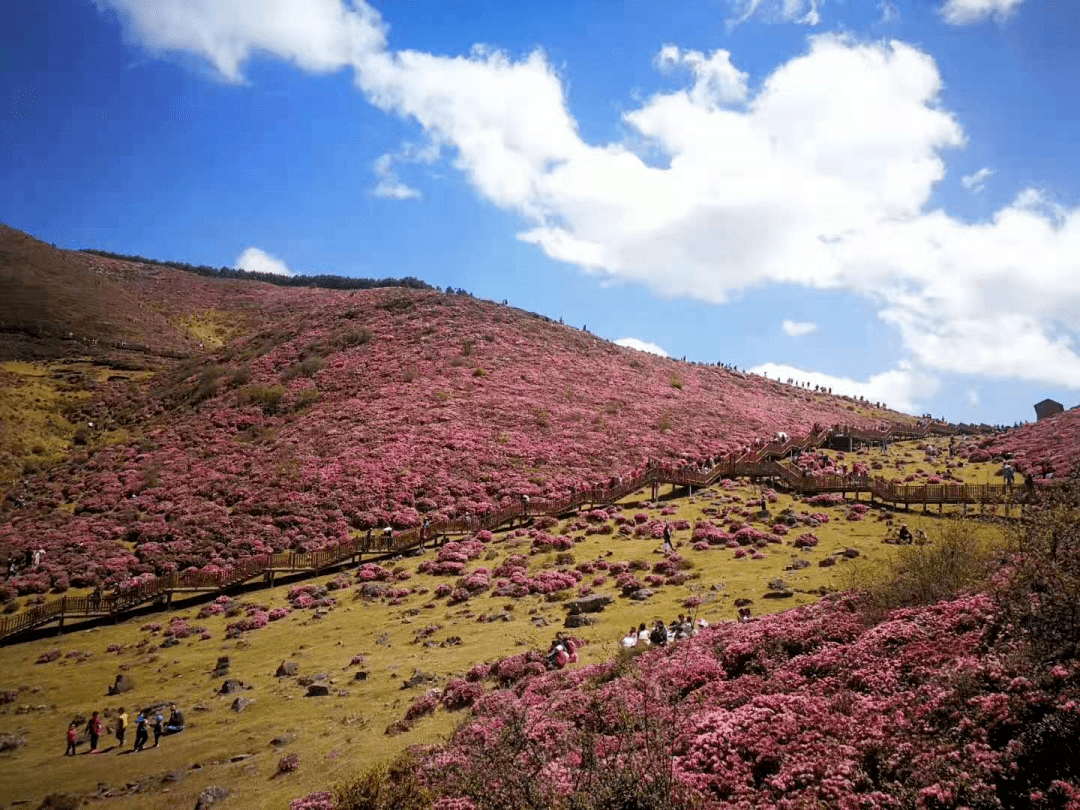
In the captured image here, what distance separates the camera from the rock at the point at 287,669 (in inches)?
999

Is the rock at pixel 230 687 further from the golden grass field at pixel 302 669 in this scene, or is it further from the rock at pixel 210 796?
the rock at pixel 210 796

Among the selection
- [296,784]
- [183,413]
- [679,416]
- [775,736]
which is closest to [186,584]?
[296,784]

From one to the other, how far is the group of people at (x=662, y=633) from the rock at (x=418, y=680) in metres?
7.22

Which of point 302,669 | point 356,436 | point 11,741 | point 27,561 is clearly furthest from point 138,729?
point 356,436

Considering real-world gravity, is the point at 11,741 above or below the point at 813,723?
below

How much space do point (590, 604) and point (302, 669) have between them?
491 inches

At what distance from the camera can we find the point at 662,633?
21391 mm

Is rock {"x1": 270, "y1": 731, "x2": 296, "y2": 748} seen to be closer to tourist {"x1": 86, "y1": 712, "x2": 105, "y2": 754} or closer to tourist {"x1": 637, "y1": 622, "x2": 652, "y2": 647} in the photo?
tourist {"x1": 86, "y1": 712, "x2": 105, "y2": 754}

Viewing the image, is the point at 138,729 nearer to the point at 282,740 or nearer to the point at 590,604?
the point at 282,740

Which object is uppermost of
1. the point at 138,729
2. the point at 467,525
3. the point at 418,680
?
the point at 467,525

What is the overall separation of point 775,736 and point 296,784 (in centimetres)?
1290

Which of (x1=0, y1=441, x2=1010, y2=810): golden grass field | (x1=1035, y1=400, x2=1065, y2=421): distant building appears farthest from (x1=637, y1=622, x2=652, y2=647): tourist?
(x1=1035, y1=400, x2=1065, y2=421): distant building

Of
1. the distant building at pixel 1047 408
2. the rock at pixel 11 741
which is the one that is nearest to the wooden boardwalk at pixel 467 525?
the rock at pixel 11 741

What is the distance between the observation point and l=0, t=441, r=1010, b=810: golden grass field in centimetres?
1858
